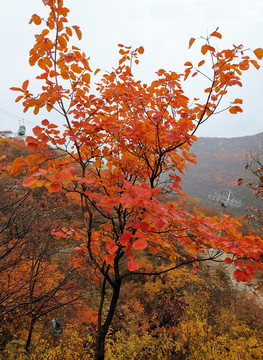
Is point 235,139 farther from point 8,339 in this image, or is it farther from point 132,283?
point 8,339

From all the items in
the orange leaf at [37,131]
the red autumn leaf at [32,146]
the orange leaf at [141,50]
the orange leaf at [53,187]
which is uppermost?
the orange leaf at [141,50]

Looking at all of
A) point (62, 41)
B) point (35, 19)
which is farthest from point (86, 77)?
point (35, 19)

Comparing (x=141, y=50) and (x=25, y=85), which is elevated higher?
(x=141, y=50)

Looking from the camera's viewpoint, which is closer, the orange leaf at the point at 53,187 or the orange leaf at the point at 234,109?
the orange leaf at the point at 53,187

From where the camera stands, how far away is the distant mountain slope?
54.9m

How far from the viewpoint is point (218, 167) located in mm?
71062

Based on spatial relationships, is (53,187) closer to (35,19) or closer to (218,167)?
(35,19)

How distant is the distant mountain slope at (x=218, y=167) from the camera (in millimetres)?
54875

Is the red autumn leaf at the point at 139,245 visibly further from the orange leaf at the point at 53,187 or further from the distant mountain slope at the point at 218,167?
the distant mountain slope at the point at 218,167

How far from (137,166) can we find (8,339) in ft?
20.5

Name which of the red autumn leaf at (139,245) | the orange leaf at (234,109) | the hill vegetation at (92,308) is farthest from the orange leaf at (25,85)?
the orange leaf at (234,109)

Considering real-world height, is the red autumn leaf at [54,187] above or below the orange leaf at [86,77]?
below

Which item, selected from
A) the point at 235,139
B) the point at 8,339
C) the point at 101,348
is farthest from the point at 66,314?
the point at 235,139

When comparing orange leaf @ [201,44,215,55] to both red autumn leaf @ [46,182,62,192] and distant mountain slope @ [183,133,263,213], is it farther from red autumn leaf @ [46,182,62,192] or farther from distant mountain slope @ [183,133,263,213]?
distant mountain slope @ [183,133,263,213]
